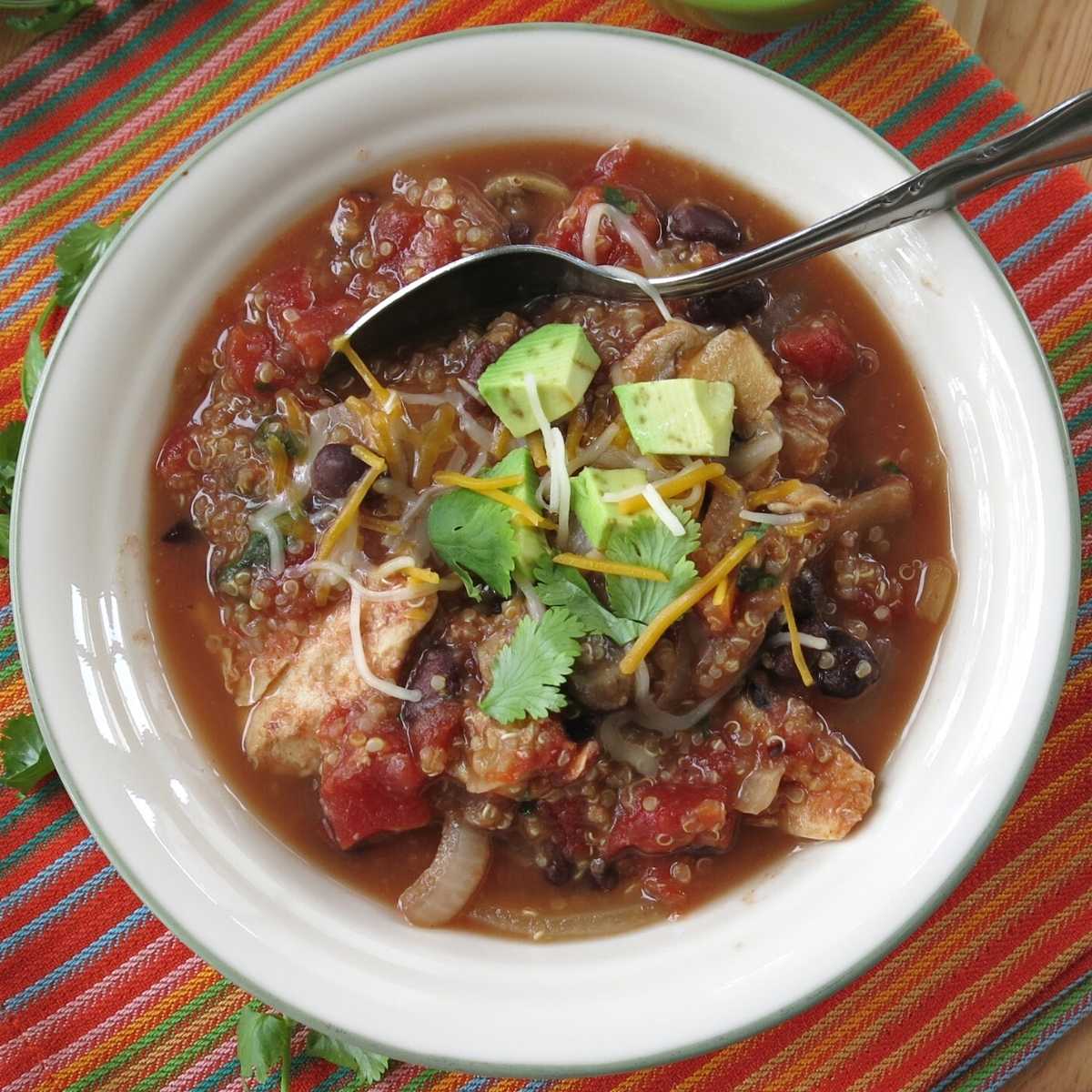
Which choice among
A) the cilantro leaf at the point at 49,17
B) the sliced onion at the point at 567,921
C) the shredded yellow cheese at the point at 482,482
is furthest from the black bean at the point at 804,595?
the cilantro leaf at the point at 49,17

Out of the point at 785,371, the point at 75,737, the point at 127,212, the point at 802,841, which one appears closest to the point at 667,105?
the point at 785,371

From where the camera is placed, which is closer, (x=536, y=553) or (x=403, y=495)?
(x=536, y=553)

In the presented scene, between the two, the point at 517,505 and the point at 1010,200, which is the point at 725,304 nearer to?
the point at 517,505

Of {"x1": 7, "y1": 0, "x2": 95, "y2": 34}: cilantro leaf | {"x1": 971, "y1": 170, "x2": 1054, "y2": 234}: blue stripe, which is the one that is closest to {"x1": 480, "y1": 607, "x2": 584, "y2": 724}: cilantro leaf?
{"x1": 971, "y1": 170, "x2": 1054, "y2": 234}: blue stripe

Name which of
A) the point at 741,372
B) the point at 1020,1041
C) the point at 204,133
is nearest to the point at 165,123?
the point at 204,133

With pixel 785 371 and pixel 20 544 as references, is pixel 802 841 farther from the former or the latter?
pixel 20 544

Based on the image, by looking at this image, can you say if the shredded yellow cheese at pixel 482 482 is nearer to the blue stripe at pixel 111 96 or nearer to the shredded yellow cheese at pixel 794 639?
the shredded yellow cheese at pixel 794 639
